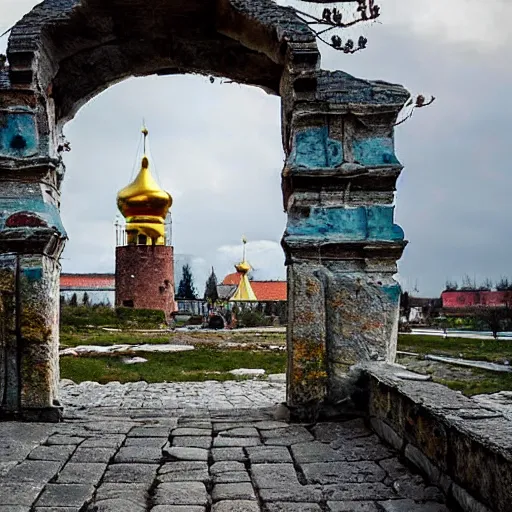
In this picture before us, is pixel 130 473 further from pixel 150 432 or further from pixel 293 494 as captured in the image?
pixel 150 432

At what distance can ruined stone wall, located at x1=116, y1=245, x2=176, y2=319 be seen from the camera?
1260 inches

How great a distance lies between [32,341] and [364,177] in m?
2.94

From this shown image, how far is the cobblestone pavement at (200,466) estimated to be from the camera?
10.3ft

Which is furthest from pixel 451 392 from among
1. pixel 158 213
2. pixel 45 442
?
pixel 158 213

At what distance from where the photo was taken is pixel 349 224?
5461 mm

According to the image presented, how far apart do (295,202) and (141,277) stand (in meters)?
27.2

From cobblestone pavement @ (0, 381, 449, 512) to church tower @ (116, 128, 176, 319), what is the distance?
87.5 feet

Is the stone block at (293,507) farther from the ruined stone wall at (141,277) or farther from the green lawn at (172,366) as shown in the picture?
the ruined stone wall at (141,277)

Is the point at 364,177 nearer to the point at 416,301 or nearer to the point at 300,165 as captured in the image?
the point at 300,165

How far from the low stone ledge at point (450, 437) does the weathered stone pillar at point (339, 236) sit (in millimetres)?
617

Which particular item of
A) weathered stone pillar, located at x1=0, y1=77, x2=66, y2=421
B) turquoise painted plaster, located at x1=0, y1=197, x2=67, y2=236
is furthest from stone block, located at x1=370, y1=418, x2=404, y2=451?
turquoise painted plaster, located at x1=0, y1=197, x2=67, y2=236

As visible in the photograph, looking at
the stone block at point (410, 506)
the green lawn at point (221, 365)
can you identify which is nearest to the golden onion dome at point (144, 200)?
the green lawn at point (221, 365)

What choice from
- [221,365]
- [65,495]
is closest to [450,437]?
[65,495]

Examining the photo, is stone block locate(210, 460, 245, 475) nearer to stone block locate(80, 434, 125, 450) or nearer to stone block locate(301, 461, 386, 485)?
stone block locate(301, 461, 386, 485)
